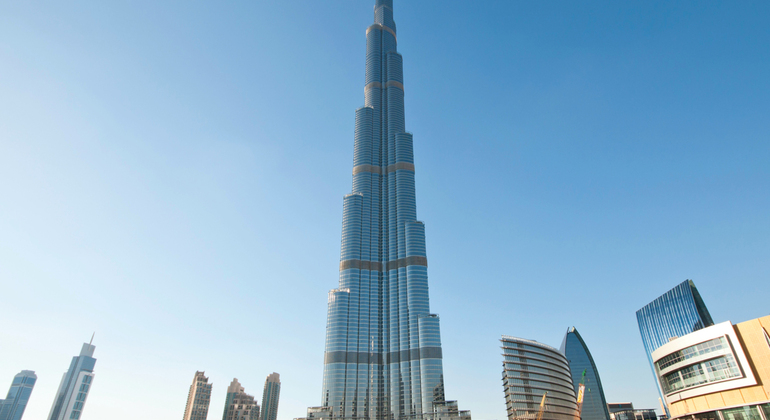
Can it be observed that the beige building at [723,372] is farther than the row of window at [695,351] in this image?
No

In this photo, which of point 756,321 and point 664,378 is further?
point 664,378

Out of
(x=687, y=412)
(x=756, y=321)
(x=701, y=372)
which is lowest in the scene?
(x=687, y=412)

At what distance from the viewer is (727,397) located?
97938 mm

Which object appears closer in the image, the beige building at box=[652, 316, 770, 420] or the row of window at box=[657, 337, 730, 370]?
the beige building at box=[652, 316, 770, 420]

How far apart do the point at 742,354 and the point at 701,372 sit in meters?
11.5

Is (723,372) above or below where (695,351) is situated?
below

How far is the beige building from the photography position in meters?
93.4

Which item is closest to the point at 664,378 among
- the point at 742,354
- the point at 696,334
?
the point at 696,334

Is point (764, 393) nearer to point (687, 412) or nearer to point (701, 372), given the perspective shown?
point (701, 372)

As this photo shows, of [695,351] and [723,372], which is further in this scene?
[695,351]

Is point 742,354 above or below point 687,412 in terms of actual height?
above

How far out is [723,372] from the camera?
325ft

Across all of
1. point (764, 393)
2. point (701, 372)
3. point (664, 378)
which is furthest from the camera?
point (664, 378)

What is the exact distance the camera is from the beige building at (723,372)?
9338 centimetres
